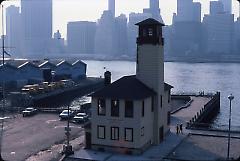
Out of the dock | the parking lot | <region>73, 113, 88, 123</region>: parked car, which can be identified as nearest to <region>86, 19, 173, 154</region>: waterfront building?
the parking lot

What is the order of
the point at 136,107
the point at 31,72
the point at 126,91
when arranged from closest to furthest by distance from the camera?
1. the point at 136,107
2. the point at 126,91
3. the point at 31,72

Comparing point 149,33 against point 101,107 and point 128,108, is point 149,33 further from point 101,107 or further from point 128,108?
point 101,107

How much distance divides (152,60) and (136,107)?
372 cm

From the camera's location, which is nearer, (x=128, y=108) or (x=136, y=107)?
(x=136, y=107)

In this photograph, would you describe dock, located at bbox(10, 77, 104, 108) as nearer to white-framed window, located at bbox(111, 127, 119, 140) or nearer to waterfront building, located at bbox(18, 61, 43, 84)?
waterfront building, located at bbox(18, 61, 43, 84)

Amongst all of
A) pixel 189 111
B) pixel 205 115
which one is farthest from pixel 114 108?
pixel 205 115

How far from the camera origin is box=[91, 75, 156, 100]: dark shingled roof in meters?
25.1

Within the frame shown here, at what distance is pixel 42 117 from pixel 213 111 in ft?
72.3

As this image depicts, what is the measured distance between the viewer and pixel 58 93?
61.1 meters

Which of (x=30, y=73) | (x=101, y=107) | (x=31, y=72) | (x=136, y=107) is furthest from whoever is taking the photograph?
(x=31, y=72)

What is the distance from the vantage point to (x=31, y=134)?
30.9 meters

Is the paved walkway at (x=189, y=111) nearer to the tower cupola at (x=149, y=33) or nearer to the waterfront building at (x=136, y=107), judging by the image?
the waterfront building at (x=136, y=107)

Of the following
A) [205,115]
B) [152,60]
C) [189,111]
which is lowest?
[205,115]

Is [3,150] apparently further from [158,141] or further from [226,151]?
[226,151]
